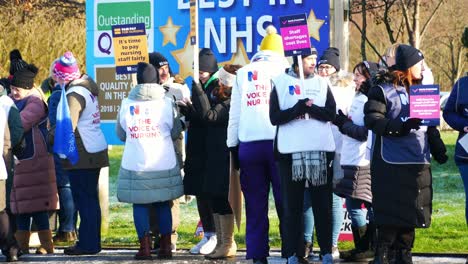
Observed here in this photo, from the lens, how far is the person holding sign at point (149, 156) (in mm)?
11602

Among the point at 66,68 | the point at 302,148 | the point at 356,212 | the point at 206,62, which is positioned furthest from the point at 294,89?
the point at 66,68

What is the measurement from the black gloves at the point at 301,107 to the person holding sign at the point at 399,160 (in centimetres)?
51

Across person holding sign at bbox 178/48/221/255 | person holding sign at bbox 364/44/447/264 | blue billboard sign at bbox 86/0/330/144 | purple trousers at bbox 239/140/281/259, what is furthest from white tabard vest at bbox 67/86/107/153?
person holding sign at bbox 364/44/447/264

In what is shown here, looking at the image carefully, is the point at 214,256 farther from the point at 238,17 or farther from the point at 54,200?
the point at 238,17

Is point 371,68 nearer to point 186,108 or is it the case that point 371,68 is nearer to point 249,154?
point 249,154

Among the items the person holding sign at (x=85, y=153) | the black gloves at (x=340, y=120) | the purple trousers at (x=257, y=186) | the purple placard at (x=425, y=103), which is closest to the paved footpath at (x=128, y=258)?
the person holding sign at (x=85, y=153)

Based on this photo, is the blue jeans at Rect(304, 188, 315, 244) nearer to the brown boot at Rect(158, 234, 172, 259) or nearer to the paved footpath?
the paved footpath

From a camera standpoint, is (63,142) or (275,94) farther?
(63,142)

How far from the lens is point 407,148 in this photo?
9.70 m

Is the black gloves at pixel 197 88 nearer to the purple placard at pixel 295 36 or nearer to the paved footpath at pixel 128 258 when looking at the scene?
the purple placard at pixel 295 36

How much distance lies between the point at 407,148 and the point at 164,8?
5083 mm

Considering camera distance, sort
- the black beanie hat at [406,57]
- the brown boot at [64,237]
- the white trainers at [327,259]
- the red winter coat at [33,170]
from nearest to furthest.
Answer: the black beanie hat at [406,57] < the white trainers at [327,259] < the red winter coat at [33,170] < the brown boot at [64,237]

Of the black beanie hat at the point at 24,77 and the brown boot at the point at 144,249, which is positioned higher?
the black beanie hat at the point at 24,77

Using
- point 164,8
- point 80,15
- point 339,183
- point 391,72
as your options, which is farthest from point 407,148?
point 80,15
